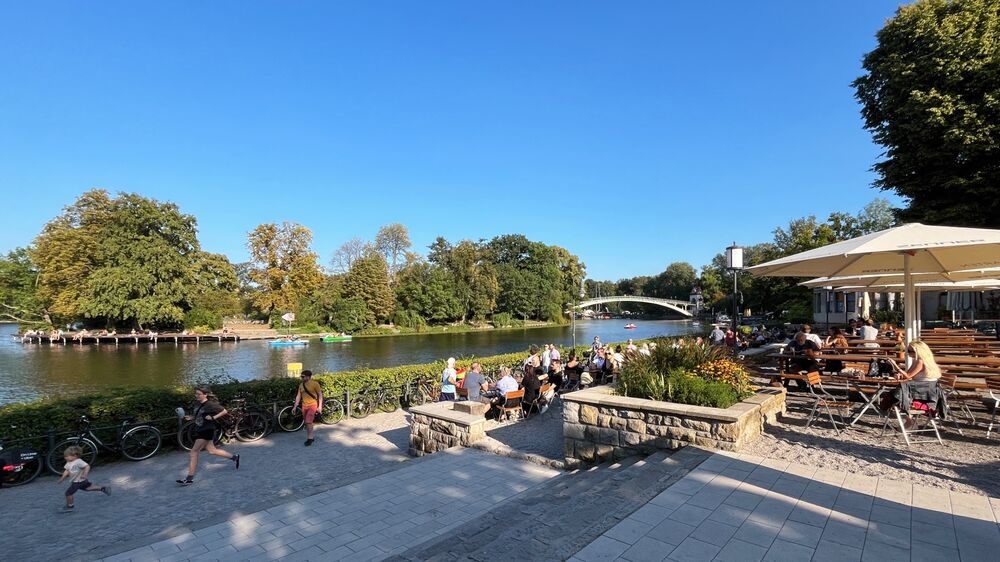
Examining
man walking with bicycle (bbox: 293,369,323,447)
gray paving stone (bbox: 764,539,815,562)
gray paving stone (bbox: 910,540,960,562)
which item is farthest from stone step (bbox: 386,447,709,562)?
man walking with bicycle (bbox: 293,369,323,447)

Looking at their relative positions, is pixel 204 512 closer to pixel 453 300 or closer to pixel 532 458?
pixel 532 458

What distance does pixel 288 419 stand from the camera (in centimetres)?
971

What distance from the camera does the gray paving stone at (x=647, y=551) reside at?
265 cm

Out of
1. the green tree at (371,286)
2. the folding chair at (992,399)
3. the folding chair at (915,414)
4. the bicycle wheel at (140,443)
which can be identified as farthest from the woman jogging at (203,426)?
the green tree at (371,286)

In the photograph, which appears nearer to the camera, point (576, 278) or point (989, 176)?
point (989, 176)

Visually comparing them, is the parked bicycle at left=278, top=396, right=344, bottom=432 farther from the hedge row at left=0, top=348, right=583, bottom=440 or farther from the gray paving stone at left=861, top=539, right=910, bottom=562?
the gray paving stone at left=861, top=539, right=910, bottom=562

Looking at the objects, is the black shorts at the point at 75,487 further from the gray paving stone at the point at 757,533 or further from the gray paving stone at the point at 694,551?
the gray paving stone at the point at 757,533

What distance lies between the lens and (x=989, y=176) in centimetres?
1391

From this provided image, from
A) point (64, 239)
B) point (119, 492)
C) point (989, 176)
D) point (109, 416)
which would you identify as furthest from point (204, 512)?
point (64, 239)

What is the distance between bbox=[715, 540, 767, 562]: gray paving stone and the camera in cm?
267

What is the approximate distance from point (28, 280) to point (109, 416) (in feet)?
226

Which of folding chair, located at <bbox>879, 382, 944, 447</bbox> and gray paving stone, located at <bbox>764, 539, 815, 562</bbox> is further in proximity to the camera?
folding chair, located at <bbox>879, 382, 944, 447</bbox>

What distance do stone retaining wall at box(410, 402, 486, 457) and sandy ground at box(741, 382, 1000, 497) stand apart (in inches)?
137

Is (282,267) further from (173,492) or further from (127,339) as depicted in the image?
(173,492)
